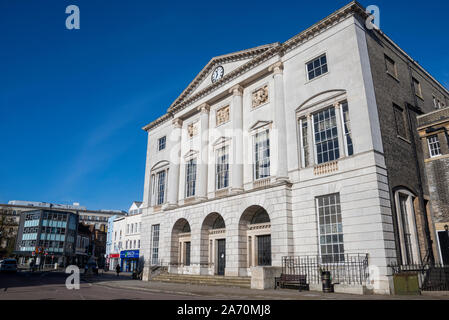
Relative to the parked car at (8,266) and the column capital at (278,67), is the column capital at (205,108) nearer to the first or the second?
the column capital at (278,67)

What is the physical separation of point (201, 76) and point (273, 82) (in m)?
9.50

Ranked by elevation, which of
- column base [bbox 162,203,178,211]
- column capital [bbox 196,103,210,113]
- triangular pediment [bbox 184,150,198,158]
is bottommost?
column base [bbox 162,203,178,211]

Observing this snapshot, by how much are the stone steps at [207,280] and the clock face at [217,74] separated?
1659cm

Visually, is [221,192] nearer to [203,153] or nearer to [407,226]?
[203,153]

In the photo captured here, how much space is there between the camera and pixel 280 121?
23438mm

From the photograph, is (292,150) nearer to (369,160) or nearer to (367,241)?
(369,160)

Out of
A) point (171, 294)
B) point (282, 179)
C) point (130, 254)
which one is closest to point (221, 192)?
point (282, 179)

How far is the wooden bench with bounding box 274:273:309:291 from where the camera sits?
17.9 m

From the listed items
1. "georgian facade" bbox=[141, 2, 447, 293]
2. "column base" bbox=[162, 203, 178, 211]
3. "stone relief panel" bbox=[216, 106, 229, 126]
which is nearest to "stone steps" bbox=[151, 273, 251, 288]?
"georgian facade" bbox=[141, 2, 447, 293]

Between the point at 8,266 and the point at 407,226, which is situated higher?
A: the point at 407,226

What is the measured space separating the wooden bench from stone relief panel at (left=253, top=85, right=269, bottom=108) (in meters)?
12.7

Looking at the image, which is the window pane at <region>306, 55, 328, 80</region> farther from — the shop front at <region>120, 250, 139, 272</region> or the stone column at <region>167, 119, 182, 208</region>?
the shop front at <region>120, 250, 139, 272</region>

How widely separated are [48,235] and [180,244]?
56.3 m

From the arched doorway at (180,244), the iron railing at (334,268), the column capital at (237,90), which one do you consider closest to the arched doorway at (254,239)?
the iron railing at (334,268)
